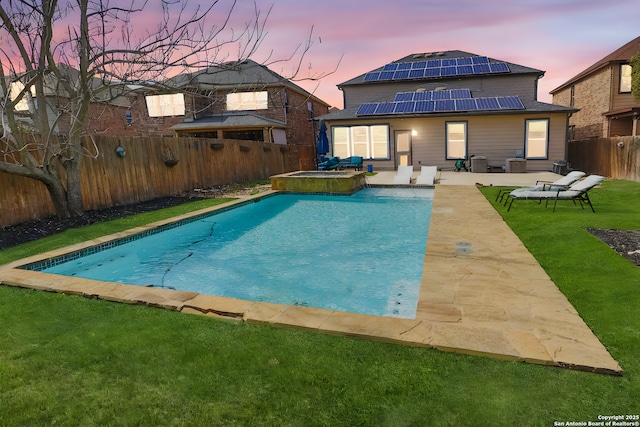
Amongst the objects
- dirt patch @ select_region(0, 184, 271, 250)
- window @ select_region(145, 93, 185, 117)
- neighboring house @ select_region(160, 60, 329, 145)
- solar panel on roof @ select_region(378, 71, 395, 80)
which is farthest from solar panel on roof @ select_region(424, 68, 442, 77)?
window @ select_region(145, 93, 185, 117)

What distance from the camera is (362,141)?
21250mm

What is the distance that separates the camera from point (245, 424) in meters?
2.14

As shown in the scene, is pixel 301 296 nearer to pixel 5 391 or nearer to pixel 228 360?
pixel 228 360

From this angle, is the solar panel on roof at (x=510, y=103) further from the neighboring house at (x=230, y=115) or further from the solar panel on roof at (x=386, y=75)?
the neighboring house at (x=230, y=115)

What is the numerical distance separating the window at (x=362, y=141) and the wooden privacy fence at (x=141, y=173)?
5.06 metres

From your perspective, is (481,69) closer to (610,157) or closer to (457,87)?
(457,87)

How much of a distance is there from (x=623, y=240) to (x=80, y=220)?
10.8 m

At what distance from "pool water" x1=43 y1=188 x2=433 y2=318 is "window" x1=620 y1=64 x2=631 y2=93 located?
838 inches

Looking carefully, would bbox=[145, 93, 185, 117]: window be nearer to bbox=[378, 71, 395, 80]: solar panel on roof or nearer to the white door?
bbox=[378, 71, 395, 80]: solar panel on roof

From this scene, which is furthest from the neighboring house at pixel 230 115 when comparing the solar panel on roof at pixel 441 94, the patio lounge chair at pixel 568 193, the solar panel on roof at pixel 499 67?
the patio lounge chair at pixel 568 193

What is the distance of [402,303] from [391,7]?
37.3 ft

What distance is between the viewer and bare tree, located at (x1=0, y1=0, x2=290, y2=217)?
7.27 m

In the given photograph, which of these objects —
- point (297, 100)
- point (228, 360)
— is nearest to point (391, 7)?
point (228, 360)

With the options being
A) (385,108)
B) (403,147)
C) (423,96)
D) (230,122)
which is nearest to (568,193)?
(403,147)
